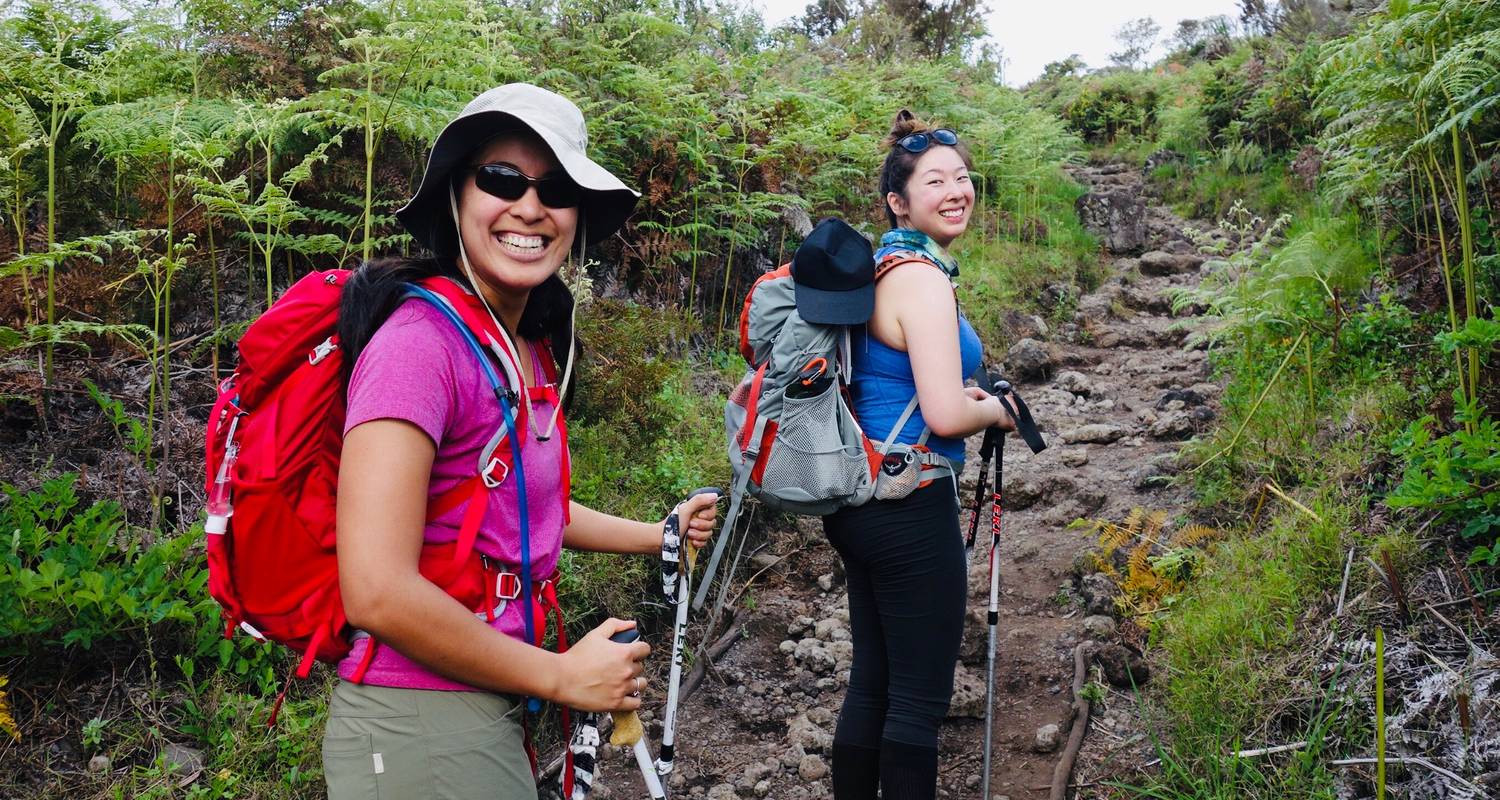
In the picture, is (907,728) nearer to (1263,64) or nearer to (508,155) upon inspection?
(508,155)

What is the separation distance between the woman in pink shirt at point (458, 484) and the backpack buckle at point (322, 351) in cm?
3

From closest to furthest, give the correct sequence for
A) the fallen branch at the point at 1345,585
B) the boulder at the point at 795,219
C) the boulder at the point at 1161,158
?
the fallen branch at the point at 1345,585
the boulder at the point at 795,219
the boulder at the point at 1161,158

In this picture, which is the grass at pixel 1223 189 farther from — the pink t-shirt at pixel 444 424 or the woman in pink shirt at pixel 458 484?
the pink t-shirt at pixel 444 424

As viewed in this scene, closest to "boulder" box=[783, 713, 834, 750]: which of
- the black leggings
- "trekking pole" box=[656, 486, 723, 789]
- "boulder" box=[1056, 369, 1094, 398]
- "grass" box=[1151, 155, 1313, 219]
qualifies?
the black leggings

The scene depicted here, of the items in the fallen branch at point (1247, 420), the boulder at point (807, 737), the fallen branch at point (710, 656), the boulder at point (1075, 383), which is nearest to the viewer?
the boulder at point (807, 737)

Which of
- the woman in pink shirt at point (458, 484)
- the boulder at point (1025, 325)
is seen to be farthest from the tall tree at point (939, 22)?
the woman in pink shirt at point (458, 484)

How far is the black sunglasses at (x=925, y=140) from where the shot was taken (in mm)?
3191

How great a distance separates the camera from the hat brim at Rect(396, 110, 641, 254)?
1678mm

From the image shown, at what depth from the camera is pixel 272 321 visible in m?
1.54

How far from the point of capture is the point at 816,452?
281cm

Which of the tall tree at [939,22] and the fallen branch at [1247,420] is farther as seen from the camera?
the tall tree at [939,22]

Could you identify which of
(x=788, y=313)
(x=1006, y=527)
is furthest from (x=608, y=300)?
(x=788, y=313)

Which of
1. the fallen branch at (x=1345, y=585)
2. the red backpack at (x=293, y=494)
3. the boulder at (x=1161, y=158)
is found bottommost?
the fallen branch at (x=1345, y=585)

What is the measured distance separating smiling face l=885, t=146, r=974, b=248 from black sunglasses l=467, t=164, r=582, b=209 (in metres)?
1.66
